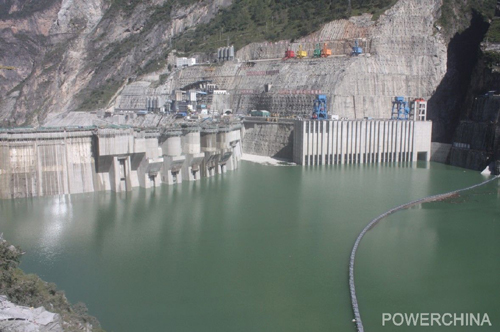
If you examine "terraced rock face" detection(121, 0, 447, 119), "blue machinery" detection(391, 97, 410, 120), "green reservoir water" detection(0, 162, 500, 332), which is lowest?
"green reservoir water" detection(0, 162, 500, 332)

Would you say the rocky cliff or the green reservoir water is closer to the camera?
the green reservoir water

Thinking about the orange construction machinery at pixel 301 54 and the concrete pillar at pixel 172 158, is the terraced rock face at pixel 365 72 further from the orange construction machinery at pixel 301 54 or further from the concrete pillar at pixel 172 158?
the concrete pillar at pixel 172 158

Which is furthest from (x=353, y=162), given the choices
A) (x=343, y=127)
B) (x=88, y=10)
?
(x=88, y=10)

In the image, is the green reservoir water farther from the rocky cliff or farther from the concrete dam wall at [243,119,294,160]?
the rocky cliff

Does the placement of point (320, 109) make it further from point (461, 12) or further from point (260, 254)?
point (260, 254)

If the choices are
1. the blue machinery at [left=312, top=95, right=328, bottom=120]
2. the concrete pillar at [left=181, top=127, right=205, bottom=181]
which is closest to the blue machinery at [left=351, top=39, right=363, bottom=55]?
the blue machinery at [left=312, top=95, right=328, bottom=120]

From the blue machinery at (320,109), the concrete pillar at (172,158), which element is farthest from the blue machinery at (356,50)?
the concrete pillar at (172,158)
